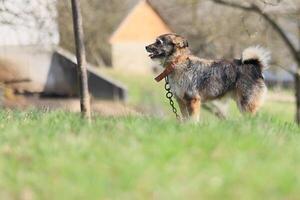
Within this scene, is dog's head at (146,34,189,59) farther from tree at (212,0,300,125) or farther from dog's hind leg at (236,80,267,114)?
tree at (212,0,300,125)

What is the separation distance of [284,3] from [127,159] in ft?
43.6

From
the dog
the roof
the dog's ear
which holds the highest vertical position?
the roof

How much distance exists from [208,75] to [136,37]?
171ft

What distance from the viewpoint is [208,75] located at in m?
11.8

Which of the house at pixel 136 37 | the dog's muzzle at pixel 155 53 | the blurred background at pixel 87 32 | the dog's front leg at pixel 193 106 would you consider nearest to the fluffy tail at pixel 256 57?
the dog's front leg at pixel 193 106

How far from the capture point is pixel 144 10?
63.1 meters

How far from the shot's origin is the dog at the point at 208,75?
38.3 feet

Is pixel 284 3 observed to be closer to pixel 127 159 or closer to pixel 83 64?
pixel 83 64

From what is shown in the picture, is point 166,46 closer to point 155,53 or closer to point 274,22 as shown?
point 155,53

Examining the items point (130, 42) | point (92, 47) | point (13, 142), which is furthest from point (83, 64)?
point (130, 42)

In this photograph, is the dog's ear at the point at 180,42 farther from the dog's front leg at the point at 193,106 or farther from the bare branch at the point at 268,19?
the bare branch at the point at 268,19

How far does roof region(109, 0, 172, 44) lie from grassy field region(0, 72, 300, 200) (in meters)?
52.8

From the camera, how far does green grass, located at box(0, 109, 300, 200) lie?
6043 millimetres

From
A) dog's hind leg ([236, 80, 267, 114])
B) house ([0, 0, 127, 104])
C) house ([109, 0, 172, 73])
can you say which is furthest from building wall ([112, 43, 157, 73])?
dog's hind leg ([236, 80, 267, 114])
